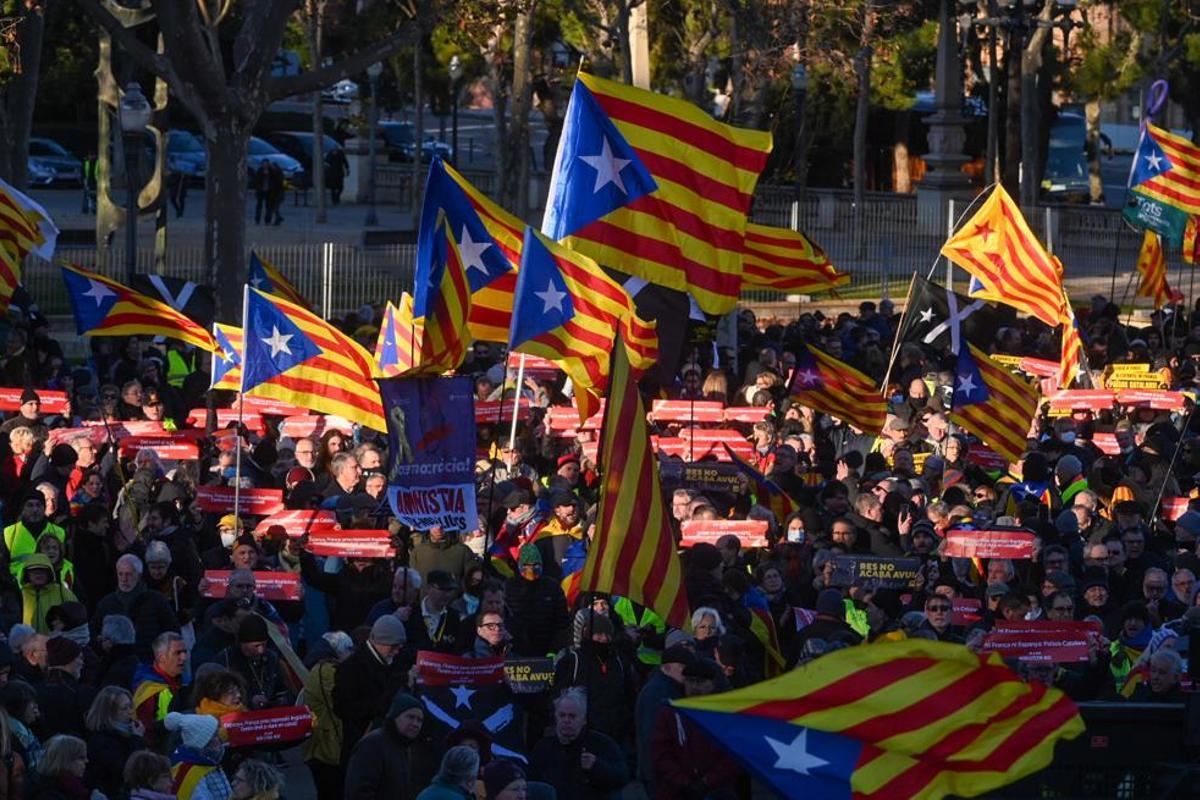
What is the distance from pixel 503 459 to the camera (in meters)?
19.2

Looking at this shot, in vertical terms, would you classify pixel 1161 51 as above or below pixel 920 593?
above

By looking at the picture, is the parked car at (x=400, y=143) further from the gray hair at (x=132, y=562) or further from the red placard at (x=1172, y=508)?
the gray hair at (x=132, y=562)

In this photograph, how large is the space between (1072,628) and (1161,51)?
41714mm

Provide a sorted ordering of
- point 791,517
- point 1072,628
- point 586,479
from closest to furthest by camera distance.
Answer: point 1072,628, point 791,517, point 586,479

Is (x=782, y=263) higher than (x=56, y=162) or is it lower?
higher

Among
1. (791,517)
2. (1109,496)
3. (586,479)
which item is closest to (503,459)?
(586,479)

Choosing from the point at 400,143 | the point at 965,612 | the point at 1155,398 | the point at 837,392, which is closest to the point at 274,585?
the point at 965,612

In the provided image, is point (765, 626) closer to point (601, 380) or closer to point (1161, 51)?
point (601, 380)

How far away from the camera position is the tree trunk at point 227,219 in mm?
27734

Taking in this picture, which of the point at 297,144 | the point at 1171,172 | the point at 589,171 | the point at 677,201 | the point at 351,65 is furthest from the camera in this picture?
the point at 297,144

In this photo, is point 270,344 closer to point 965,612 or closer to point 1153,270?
point 965,612

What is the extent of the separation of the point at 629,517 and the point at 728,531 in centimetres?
415

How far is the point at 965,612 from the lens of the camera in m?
14.6

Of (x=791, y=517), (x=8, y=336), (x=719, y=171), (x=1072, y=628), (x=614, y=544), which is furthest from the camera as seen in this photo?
(x=8, y=336)
